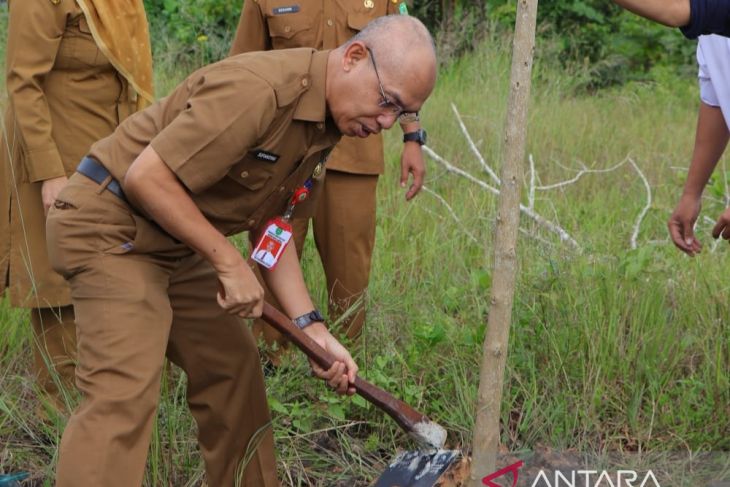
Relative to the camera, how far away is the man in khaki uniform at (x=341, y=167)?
14.4 ft

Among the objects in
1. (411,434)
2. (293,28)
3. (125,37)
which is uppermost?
(125,37)

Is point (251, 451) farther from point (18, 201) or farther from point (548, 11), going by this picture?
point (548, 11)

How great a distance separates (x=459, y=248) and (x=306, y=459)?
1.75 meters

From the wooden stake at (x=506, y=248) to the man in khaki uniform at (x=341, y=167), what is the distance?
1181mm

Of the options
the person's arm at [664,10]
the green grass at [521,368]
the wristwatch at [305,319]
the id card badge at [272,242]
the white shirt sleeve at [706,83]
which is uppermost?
the person's arm at [664,10]

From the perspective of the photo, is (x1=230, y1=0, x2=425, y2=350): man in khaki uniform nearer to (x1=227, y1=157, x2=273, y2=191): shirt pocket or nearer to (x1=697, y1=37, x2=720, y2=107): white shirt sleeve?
(x1=697, y1=37, x2=720, y2=107): white shirt sleeve

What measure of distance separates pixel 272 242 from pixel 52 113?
126 centimetres

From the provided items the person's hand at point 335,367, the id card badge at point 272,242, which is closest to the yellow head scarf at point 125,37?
the id card badge at point 272,242

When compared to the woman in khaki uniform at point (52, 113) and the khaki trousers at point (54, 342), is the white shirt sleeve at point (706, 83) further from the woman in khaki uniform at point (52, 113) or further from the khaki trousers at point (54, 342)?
the khaki trousers at point (54, 342)

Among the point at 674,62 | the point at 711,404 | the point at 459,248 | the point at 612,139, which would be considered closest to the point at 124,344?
the point at 711,404

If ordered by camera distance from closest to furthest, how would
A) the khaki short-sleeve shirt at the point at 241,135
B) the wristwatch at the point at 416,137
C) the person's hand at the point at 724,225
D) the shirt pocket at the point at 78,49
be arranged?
the khaki short-sleeve shirt at the point at 241,135, the person's hand at the point at 724,225, the shirt pocket at the point at 78,49, the wristwatch at the point at 416,137

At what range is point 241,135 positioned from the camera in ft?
9.16

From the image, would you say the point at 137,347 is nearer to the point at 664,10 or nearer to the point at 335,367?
the point at 335,367

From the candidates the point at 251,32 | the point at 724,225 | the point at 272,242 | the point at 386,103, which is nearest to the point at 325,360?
the point at 272,242
